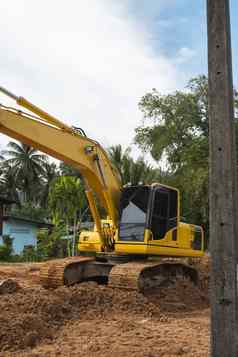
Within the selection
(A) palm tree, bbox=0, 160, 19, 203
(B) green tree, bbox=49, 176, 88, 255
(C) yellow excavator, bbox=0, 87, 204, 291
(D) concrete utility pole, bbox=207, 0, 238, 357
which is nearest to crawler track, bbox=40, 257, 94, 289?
(C) yellow excavator, bbox=0, 87, 204, 291

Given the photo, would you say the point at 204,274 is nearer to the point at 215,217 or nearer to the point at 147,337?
the point at 147,337

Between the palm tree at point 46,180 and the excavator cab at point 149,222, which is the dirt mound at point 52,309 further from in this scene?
the palm tree at point 46,180

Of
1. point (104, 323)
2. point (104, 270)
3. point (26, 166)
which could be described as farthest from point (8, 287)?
point (26, 166)

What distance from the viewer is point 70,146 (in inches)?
405

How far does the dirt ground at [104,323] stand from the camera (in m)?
5.74

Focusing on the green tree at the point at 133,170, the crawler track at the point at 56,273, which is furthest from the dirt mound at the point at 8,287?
the green tree at the point at 133,170

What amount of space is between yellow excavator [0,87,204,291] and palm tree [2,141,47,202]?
124 ft

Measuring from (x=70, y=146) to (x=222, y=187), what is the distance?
7202mm

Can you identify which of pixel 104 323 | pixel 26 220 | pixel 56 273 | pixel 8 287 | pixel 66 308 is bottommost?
pixel 104 323

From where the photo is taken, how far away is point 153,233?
1022cm

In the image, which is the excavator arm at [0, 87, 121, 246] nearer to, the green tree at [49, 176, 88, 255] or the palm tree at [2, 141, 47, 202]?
the green tree at [49, 176, 88, 255]

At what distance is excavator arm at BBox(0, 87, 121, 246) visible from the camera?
9.16 metres

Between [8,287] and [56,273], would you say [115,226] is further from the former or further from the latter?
[8,287]

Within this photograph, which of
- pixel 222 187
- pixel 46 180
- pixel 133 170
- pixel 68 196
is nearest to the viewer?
pixel 222 187
